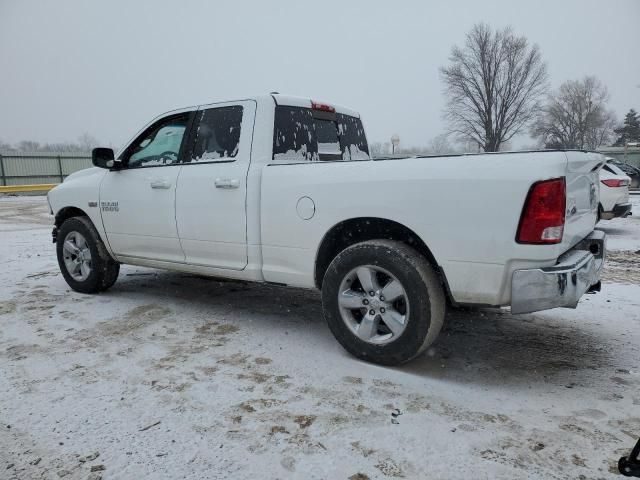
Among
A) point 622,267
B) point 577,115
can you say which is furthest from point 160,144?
point 577,115

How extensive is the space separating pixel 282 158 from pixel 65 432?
2367 millimetres

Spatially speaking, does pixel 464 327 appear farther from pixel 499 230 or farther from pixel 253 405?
pixel 253 405

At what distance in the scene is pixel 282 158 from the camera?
3723 mm

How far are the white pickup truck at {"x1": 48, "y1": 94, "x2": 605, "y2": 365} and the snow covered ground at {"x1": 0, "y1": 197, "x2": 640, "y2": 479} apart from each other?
434mm

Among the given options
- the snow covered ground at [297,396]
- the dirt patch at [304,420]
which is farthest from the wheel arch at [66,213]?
the dirt patch at [304,420]

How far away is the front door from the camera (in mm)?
4152

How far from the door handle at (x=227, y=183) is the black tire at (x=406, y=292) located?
3.56 ft

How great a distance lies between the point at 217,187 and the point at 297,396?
1.84 metres

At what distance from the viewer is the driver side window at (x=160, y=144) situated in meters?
4.25

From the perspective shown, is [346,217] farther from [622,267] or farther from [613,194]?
[613,194]

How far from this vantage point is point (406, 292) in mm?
2891

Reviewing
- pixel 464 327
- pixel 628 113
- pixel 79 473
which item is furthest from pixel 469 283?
pixel 628 113

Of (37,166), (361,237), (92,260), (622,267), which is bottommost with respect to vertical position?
(622,267)

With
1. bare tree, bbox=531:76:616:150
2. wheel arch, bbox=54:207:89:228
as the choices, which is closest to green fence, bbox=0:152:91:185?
wheel arch, bbox=54:207:89:228
